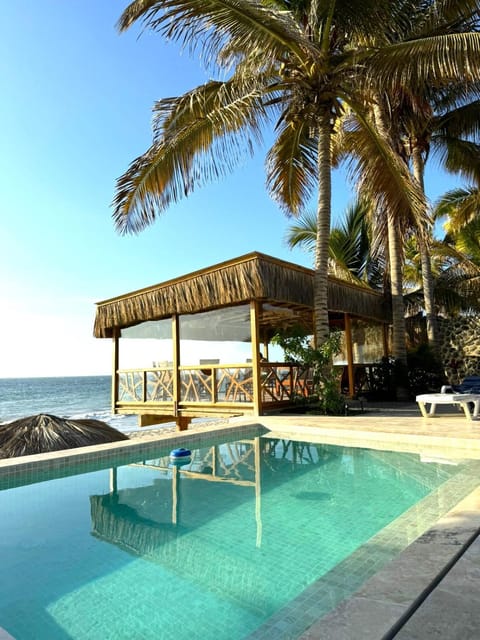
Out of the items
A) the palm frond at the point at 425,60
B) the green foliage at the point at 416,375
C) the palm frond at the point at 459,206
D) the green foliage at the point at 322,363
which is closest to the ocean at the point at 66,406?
the green foliage at the point at 322,363

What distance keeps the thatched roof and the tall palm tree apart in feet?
1.92

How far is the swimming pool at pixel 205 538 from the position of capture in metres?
2.32

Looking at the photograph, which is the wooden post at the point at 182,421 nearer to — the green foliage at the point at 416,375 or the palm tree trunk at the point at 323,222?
the palm tree trunk at the point at 323,222

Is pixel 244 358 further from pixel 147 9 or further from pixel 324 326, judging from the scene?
pixel 147 9

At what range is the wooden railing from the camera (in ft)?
30.7

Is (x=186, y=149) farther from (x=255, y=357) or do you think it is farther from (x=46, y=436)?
(x=46, y=436)

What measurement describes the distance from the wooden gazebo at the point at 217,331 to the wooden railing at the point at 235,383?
0.07 ft

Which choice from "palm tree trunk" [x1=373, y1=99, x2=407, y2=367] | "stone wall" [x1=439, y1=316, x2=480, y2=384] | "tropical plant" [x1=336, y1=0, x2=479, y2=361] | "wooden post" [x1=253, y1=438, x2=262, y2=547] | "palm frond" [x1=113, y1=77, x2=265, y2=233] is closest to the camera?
"wooden post" [x1=253, y1=438, x2=262, y2=547]

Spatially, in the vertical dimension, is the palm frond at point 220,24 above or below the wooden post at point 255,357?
above

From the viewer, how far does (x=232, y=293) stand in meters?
8.95

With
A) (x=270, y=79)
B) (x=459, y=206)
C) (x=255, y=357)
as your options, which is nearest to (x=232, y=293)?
(x=255, y=357)

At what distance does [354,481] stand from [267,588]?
2.48 metres

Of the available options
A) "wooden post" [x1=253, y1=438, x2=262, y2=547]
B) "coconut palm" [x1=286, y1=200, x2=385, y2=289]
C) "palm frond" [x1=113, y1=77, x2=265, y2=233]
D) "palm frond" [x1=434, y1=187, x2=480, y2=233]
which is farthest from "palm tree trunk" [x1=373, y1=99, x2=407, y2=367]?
"wooden post" [x1=253, y1=438, x2=262, y2=547]

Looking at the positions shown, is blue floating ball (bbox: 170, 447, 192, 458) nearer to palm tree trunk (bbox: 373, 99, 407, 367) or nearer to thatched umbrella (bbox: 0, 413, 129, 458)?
thatched umbrella (bbox: 0, 413, 129, 458)
